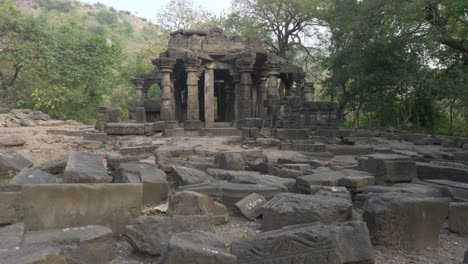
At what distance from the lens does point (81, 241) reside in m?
2.73

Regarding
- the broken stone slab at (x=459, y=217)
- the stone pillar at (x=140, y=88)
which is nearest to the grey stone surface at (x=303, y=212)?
the broken stone slab at (x=459, y=217)

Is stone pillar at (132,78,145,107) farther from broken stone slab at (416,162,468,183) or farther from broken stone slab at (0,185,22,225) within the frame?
broken stone slab at (0,185,22,225)

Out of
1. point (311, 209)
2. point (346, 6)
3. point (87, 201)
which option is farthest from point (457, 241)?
point (346, 6)

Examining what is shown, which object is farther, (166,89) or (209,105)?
(209,105)

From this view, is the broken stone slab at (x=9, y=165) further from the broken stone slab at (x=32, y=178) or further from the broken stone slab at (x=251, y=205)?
the broken stone slab at (x=251, y=205)

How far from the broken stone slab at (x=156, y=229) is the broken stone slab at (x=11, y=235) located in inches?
34.5

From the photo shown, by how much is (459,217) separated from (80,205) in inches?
165

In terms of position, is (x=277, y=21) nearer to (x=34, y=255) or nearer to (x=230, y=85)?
(x=230, y=85)

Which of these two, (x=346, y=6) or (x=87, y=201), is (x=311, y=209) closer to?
(x=87, y=201)

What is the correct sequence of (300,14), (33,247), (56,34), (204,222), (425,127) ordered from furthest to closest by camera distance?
(300,14) → (56,34) → (425,127) → (204,222) → (33,247)

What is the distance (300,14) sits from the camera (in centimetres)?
2689

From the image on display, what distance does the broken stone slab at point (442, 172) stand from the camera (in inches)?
224

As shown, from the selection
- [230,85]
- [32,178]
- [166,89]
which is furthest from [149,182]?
[230,85]

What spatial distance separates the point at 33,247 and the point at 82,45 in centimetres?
2452
